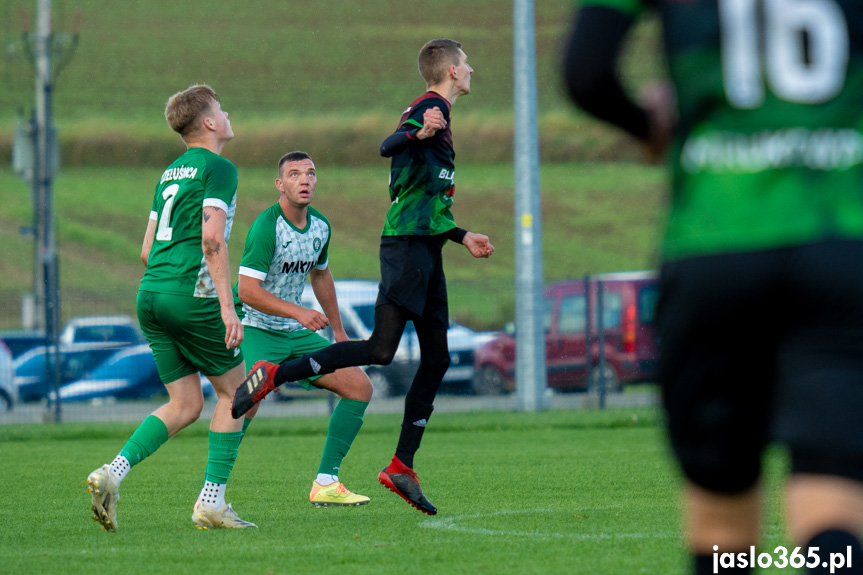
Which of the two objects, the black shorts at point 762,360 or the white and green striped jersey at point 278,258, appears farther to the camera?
the white and green striped jersey at point 278,258

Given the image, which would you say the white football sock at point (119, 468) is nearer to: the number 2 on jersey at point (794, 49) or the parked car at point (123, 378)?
the number 2 on jersey at point (794, 49)

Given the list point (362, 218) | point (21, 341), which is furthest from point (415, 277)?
point (362, 218)

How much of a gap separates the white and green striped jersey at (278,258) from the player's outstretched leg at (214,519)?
1162mm

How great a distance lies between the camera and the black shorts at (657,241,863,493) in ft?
7.04

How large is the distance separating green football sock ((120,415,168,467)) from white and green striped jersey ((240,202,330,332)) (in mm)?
899

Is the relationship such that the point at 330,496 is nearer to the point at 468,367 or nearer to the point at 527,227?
the point at 527,227

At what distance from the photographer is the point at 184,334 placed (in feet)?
20.1

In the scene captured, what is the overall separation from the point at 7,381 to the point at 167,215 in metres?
12.5

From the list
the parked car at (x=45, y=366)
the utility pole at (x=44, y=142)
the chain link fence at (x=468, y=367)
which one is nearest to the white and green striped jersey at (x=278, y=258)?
the chain link fence at (x=468, y=367)

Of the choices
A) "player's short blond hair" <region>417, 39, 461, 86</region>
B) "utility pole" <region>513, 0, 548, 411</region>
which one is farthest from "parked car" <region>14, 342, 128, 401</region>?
"player's short blond hair" <region>417, 39, 461, 86</region>

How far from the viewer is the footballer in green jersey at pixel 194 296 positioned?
6.07 m

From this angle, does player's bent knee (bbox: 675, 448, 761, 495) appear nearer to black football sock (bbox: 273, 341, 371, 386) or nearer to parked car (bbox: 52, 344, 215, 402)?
black football sock (bbox: 273, 341, 371, 386)

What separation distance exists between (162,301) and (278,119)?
180ft

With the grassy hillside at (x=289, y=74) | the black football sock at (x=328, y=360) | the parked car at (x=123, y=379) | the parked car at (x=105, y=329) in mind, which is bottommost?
the parked car at (x=123, y=379)
